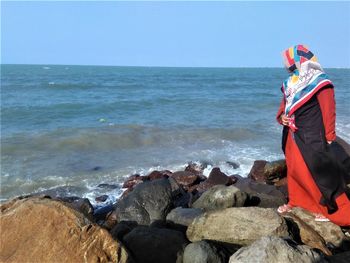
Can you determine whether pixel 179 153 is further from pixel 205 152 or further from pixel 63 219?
pixel 63 219

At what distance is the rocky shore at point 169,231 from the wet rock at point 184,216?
12 millimetres

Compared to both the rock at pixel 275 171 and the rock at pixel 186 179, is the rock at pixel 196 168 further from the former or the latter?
the rock at pixel 275 171

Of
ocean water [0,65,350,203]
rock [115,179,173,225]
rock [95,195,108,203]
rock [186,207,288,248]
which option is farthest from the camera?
ocean water [0,65,350,203]

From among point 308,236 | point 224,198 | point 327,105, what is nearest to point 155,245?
point 308,236

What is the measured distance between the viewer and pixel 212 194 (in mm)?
5828

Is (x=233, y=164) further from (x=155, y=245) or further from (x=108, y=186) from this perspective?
(x=155, y=245)

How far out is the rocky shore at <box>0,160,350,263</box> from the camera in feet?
10.7

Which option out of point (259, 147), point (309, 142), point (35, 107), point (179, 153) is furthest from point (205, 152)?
point (35, 107)

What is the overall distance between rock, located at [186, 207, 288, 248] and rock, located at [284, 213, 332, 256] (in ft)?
0.91

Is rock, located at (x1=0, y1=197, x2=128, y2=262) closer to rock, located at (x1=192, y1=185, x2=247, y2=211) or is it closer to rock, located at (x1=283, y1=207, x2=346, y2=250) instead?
rock, located at (x1=283, y1=207, x2=346, y2=250)

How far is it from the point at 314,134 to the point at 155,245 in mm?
1958

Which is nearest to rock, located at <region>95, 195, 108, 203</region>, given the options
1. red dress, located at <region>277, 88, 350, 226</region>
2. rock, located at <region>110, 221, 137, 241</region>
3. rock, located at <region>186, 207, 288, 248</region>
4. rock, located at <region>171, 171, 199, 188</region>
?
rock, located at <region>171, 171, 199, 188</region>

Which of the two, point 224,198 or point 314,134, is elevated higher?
point 314,134

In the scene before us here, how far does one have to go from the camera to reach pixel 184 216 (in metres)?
5.27
